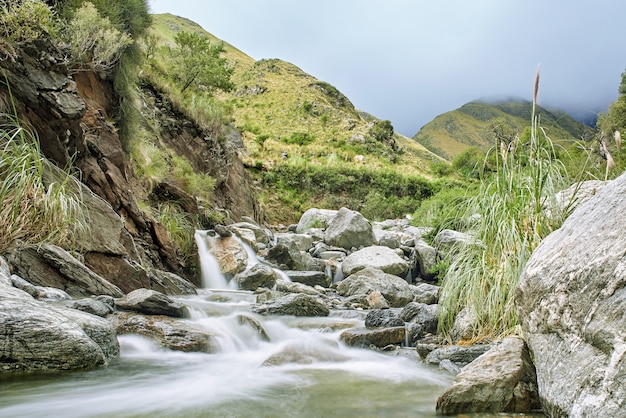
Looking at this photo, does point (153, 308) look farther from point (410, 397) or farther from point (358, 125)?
point (358, 125)

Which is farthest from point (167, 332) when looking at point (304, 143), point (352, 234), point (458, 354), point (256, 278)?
point (304, 143)

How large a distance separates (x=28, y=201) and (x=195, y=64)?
11.3 m

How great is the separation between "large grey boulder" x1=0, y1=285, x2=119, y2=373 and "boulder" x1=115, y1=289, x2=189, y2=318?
1.23 meters

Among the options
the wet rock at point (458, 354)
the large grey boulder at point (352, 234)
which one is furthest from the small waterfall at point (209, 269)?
the wet rock at point (458, 354)

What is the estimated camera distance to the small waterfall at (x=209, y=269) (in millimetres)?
8391

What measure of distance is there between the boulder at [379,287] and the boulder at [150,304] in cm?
370

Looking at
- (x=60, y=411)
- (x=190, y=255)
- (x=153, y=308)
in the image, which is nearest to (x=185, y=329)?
(x=153, y=308)

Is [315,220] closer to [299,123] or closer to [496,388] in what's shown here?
[496,388]

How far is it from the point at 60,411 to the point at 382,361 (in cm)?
293

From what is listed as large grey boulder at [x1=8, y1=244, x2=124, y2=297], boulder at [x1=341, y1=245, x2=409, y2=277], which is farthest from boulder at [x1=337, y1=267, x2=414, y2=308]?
large grey boulder at [x1=8, y1=244, x2=124, y2=297]

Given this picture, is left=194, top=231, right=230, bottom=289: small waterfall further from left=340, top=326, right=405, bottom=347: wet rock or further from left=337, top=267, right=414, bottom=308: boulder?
left=340, top=326, right=405, bottom=347: wet rock

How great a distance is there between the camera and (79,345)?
3.24 m

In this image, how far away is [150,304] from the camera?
15.6ft

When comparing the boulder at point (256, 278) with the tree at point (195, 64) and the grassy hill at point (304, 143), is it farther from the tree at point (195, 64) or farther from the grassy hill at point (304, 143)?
the tree at point (195, 64)
